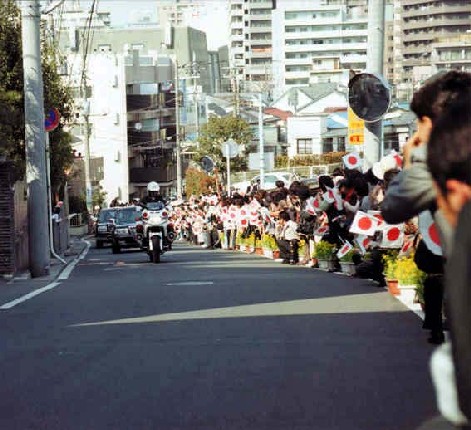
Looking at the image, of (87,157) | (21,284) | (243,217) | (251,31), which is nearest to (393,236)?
(21,284)

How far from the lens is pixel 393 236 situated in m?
13.5

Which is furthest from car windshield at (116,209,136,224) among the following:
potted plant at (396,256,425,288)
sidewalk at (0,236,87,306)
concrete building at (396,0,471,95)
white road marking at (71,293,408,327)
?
concrete building at (396,0,471,95)

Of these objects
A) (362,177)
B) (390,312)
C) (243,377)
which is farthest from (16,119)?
(243,377)

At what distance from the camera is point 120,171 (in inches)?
3499

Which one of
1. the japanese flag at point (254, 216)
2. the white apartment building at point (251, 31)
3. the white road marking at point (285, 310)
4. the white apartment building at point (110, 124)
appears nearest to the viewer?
the white road marking at point (285, 310)

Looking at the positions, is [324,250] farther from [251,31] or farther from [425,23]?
[251,31]

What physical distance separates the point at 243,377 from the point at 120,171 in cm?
8191

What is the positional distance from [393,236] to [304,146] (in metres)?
72.1

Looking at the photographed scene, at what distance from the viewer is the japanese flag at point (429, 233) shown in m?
6.81

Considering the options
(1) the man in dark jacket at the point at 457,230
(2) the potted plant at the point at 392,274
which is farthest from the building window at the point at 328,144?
(1) the man in dark jacket at the point at 457,230

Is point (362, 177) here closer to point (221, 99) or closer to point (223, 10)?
point (221, 99)

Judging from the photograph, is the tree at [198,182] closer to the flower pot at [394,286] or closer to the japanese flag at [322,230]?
the japanese flag at [322,230]

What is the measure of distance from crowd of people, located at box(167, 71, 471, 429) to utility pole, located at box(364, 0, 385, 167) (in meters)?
0.80

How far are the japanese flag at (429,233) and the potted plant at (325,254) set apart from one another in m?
12.2
